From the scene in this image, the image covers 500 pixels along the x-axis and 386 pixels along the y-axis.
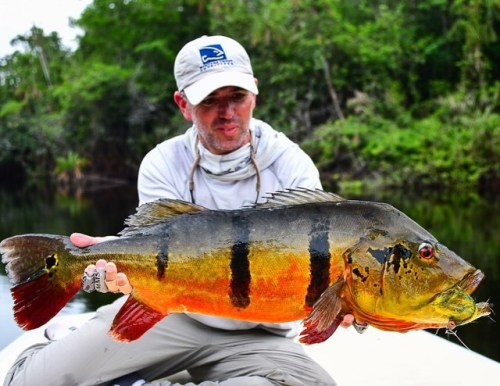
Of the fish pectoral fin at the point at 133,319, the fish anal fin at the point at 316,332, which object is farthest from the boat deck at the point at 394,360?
the fish anal fin at the point at 316,332

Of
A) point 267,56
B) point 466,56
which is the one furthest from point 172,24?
point 466,56

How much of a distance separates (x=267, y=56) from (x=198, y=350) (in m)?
24.2

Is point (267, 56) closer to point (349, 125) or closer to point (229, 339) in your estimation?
point (349, 125)

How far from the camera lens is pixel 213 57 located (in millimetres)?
3480

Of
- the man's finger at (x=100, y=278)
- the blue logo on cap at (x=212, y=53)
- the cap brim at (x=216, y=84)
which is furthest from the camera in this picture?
the blue logo on cap at (x=212, y=53)

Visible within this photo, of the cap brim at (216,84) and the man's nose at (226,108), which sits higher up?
the cap brim at (216,84)

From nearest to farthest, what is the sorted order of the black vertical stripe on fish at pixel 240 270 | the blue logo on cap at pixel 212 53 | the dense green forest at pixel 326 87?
the black vertical stripe on fish at pixel 240 270, the blue logo on cap at pixel 212 53, the dense green forest at pixel 326 87

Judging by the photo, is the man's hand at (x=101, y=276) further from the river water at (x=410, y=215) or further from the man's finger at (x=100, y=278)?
the river water at (x=410, y=215)

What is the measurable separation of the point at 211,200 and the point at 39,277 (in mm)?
1132

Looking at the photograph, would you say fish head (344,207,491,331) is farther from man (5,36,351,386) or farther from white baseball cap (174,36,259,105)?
white baseball cap (174,36,259,105)


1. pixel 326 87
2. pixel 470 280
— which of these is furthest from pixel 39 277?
pixel 326 87

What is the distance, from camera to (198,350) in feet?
11.7

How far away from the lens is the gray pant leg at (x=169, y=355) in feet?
11.4

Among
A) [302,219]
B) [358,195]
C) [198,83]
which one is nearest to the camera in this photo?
[302,219]
